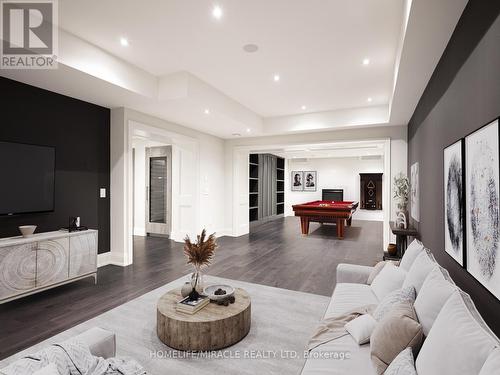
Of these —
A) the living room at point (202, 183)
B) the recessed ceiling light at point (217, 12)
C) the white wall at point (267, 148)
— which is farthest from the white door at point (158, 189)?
the recessed ceiling light at point (217, 12)

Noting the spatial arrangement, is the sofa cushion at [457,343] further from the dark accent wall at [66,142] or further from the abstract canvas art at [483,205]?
the dark accent wall at [66,142]

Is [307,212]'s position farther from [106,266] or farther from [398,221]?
[106,266]

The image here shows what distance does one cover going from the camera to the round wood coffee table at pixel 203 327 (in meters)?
2.13

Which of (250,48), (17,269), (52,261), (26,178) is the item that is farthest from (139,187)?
(250,48)

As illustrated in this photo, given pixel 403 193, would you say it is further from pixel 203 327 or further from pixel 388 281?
pixel 203 327

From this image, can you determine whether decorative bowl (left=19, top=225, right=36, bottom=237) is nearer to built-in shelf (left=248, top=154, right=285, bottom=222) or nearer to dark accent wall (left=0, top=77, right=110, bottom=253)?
dark accent wall (left=0, top=77, right=110, bottom=253)

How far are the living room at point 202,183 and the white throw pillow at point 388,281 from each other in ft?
0.08

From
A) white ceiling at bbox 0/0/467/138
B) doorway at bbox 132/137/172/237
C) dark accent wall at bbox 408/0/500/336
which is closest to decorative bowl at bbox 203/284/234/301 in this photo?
dark accent wall at bbox 408/0/500/336

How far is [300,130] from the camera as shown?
632 cm

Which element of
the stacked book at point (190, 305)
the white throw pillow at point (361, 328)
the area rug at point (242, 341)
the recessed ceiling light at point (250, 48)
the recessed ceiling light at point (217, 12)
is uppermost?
the recessed ceiling light at point (250, 48)

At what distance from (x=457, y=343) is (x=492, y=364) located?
0.20 m

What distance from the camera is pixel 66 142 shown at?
4.08 m

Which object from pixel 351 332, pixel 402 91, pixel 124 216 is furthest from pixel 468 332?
pixel 124 216

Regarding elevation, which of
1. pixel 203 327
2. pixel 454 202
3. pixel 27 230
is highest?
pixel 454 202
